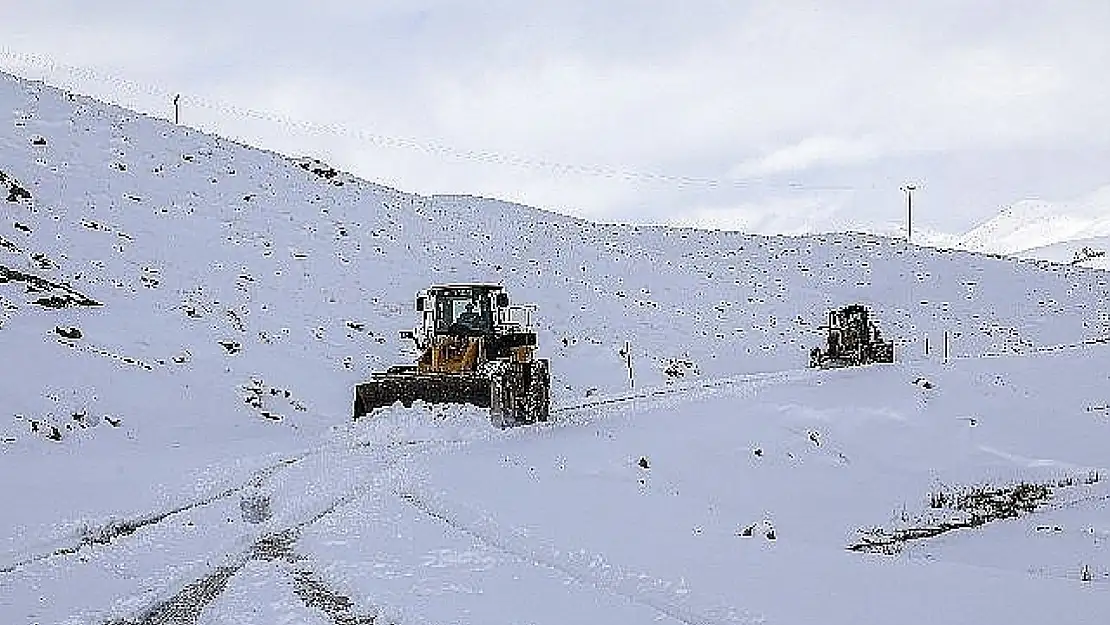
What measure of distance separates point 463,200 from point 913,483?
43.9 meters

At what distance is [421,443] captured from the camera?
16797 millimetres

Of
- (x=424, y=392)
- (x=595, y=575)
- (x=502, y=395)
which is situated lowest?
(x=595, y=575)

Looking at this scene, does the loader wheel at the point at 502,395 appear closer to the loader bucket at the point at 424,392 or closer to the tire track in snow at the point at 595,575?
the loader bucket at the point at 424,392

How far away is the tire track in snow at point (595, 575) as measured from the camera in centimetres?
645

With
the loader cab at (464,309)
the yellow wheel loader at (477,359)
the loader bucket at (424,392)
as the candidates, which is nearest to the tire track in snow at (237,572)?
the loader bucket at (424,392)

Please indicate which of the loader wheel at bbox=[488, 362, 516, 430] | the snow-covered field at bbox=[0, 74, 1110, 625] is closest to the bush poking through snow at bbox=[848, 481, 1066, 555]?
the snow-covered field at bbox=[0, 74, 1110, 625]

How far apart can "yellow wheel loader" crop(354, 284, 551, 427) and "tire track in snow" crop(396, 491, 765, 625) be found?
781 centimetres

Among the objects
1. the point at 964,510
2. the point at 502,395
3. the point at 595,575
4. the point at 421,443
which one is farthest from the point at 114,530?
the point at 964,510

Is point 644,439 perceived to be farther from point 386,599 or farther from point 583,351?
point 583,351

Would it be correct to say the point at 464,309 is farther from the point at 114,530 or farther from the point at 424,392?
the point at 114,530

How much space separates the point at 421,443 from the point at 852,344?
63.8 ft

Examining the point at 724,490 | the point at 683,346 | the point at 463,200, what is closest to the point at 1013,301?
the point at 683,346

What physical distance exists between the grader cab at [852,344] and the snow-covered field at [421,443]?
500 centimetres

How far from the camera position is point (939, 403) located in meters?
21.7
